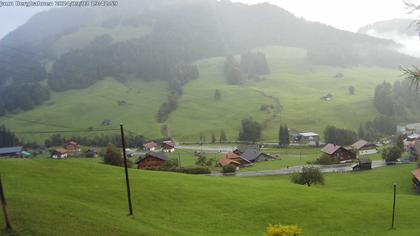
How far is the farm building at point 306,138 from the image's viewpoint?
166 metres

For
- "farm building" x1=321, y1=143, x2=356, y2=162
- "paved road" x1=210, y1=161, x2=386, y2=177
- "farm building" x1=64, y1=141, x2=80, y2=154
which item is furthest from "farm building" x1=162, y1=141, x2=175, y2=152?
"farm building" x1=321, y1=143, x2=356, y2=162

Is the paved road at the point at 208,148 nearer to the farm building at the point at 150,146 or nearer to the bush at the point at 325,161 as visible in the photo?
the farm building at the point at 150,146

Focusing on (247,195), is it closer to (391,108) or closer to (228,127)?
(228,127)

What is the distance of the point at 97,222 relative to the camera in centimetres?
3512

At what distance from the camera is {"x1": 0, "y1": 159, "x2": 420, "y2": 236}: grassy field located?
35219 millimetres

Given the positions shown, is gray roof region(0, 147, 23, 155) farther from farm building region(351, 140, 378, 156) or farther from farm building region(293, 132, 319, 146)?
farm building region(351, 140, 378, 156)

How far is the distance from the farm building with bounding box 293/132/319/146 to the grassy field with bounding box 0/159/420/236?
102937 mm

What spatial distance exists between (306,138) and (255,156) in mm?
43838

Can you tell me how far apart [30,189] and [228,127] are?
152160 mm

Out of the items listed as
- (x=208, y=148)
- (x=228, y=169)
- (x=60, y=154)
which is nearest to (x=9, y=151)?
(x=60, y=154)

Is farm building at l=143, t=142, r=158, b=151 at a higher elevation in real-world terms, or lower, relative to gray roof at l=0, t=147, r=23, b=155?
lower

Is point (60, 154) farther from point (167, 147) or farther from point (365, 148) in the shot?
point (365, 148)

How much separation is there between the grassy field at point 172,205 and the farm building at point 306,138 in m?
103

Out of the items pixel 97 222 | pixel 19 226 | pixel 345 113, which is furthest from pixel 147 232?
pixel 345 113
